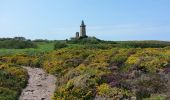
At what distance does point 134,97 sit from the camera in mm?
20672

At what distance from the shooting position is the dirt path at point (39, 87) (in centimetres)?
2662

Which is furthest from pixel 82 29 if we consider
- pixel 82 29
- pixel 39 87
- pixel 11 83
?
pixel 11 83

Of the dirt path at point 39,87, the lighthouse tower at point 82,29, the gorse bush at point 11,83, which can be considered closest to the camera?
the gorse bush at point 11,83

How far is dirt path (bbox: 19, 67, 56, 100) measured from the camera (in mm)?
26625

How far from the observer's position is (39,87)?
30.8 metres

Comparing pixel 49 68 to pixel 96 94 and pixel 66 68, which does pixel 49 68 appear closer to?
pixel 66 68

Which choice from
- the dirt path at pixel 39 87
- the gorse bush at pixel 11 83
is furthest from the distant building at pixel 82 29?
the gorse bush at pixel 11 83

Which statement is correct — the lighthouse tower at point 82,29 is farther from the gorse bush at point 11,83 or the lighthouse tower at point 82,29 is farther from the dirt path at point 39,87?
the gorse bush at point 11,83

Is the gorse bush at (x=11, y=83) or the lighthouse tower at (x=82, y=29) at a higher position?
the lighthouse tower at (x=82, y=29)

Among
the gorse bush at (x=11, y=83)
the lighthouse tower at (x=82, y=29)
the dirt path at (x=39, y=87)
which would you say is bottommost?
the dirt path at (x=39, y=87)

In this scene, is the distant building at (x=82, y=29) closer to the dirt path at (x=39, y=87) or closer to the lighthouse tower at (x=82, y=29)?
the lighthouse tower at (x=82, y=29)

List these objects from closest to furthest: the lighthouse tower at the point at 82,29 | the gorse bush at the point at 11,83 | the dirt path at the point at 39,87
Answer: the gorse bush at the point at 11,83
the dirt path at the point at 39,87
the lighthouse tower at the point at 82,29

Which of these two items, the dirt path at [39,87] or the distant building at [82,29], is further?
the distant building at [82,29]

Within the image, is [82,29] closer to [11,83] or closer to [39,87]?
[39,87]
